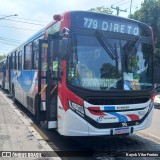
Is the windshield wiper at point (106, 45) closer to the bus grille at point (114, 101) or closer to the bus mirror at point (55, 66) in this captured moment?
the bus grille at point (114, 101)

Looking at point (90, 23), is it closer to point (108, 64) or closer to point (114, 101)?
point (108, 64)

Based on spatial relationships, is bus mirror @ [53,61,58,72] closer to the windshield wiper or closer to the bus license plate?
the windshield wiper

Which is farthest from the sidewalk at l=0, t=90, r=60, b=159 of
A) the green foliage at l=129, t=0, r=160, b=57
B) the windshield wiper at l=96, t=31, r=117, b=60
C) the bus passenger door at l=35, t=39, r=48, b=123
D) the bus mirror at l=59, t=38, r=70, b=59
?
the green foliage at l=129, t=0, r=160, b=57

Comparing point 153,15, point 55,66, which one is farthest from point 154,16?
point 55,66

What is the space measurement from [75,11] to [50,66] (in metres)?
1.50

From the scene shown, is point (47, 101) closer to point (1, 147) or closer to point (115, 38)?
point (1, 147)

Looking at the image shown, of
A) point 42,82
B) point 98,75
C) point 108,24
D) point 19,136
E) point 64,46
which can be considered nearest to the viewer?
point 64,46

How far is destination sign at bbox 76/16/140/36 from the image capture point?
22.6ft

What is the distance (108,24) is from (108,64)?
3.22 feet

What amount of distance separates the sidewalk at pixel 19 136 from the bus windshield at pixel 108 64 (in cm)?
199

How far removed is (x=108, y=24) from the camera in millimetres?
7180

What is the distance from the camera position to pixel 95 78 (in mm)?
6762

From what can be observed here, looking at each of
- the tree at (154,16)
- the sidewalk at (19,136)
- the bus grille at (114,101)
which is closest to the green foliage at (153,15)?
the tree at (154,16)

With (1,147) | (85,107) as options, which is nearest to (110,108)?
(85,107)
